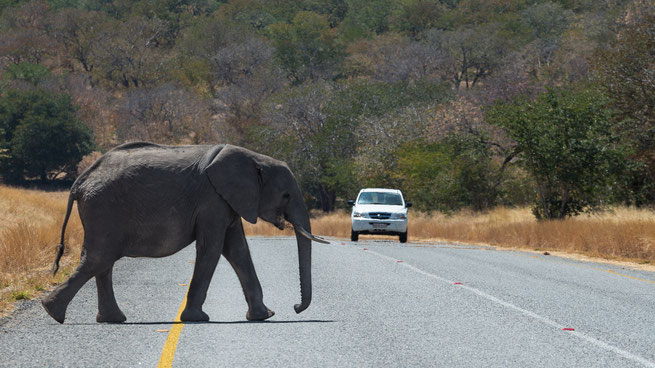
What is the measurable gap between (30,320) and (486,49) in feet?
275

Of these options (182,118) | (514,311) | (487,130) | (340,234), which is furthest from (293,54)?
(514,311)

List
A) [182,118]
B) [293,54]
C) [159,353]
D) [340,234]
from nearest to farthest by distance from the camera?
[159,353]
[340,234]
[182,118]
[293,54]

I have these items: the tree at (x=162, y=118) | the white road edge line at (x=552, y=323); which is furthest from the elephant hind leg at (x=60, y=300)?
the tree at (x=162, y=118)

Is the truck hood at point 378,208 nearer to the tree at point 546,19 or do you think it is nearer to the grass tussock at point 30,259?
the grass tussock at point 30,259

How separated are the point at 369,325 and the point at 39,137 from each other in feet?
199

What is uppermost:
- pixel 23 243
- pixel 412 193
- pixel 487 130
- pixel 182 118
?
pixel 182 118

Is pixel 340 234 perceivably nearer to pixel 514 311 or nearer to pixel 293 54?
pixel 514 311

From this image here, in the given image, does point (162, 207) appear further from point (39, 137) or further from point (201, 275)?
point (39, 137)

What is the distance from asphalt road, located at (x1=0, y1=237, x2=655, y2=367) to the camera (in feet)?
25.1

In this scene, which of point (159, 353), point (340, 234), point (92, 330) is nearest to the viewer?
point (159, 353)

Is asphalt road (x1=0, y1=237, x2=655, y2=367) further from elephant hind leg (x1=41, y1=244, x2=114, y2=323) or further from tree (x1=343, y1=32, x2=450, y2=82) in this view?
tree (x1=343, y1=32, x2=450, y2=82)

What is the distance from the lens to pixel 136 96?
268 ft

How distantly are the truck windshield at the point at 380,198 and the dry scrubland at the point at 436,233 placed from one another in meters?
3.79

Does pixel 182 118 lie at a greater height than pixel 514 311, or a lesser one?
greater
